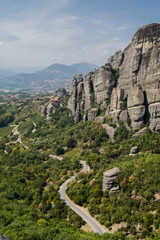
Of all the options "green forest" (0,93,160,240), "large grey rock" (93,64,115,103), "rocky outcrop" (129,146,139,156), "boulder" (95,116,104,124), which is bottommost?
"green forest" (0,93,160,240)

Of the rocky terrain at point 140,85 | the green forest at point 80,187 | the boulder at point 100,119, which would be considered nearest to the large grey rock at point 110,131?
the green forest at point 80,187

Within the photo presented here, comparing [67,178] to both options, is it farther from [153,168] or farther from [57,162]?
[153,168]

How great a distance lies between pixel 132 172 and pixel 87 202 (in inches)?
382

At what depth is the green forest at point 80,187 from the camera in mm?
24969

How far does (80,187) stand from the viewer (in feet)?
122

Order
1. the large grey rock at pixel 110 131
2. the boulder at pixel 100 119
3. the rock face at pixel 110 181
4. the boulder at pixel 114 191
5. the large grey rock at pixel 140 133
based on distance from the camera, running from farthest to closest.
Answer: the boulder at pixel 100 119
the large grey rock at pixel 110 131
the large grey rock at pixel 140 133
the rock face at pixel 110 181
the boulder at pixel 114 191

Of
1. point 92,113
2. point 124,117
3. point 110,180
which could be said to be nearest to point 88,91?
point 92,113

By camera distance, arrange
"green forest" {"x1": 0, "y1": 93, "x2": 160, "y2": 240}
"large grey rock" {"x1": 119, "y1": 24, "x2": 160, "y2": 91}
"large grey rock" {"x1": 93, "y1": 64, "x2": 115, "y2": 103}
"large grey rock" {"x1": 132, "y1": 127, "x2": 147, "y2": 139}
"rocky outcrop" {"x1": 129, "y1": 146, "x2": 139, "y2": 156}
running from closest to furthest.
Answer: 1. "green forest" {"x1": 0, "y1": 93, "x2": 160, "y2": 240}
2. "rocky outcrop" {"x1": 129, "y1": 146, "x2": 139, "y2": 156}
3. "large grey rock" {"x1": 132, "y1": 127, "x2": 147, "y2": 139}
4. "large grey rock" {"x1": 119, "y1": 24, "x2": 160, "y2": 91}
5. "large grey rock" {"x1": 93, "y1": 64, "x2": 115, "y2": 103}

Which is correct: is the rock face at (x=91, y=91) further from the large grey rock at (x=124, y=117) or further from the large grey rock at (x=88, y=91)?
the large grey rock at (x=124, y=117)

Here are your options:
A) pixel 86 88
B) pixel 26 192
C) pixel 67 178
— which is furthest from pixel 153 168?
pixel 86 88

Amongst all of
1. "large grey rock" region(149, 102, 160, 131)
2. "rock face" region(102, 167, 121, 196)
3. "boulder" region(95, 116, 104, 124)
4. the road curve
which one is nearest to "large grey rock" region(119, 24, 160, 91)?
"large grey rock" region(149, 102, 160, 131)

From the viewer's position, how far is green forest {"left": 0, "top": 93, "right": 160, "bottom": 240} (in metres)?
25.0

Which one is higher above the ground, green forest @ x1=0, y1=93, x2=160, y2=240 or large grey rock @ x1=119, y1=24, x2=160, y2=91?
large grey rock @ x1=119, y1=24, x2=160, y2=91

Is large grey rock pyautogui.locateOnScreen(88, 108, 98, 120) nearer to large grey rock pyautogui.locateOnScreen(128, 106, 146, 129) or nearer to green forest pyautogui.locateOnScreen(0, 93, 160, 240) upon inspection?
green forest pyautogui.locateOnScreen(0, 93, 160, 240)
